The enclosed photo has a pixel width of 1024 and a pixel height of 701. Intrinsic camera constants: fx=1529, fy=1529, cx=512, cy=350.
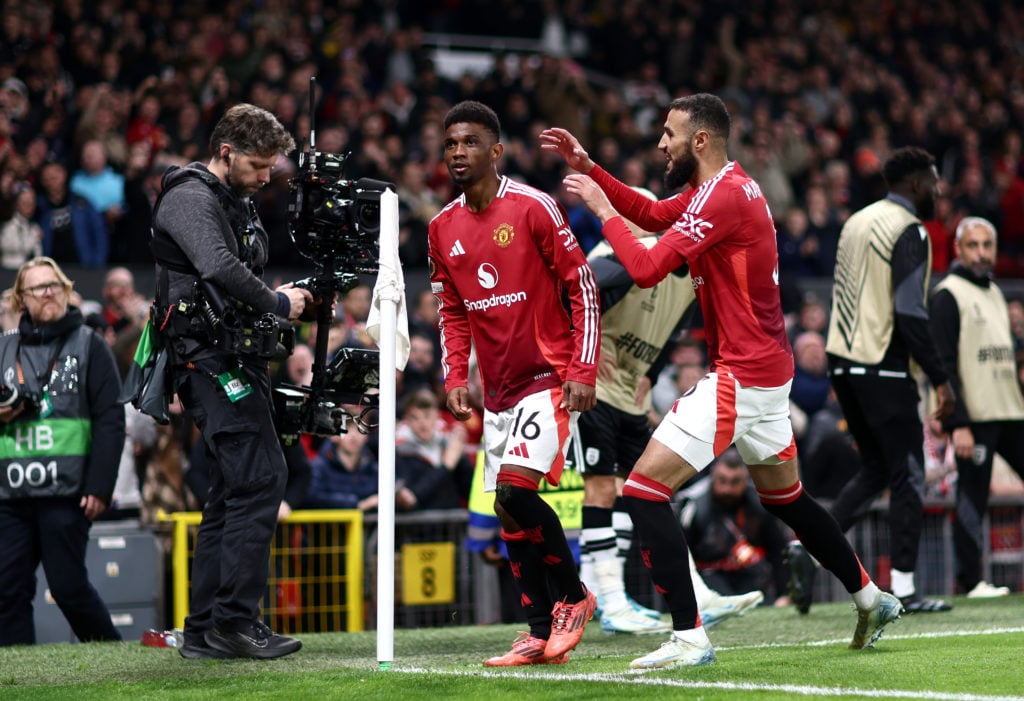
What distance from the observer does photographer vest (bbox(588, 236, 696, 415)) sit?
8.39 m

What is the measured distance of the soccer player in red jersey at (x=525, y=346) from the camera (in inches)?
245

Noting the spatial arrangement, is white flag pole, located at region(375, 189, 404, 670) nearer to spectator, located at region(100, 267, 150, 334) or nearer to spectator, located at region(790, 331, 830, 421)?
spectator, located at region(100, 267, 150, 334)

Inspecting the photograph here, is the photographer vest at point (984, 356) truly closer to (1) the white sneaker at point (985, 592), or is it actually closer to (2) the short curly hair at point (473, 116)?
(1) the white sneaker at point (985, 592)

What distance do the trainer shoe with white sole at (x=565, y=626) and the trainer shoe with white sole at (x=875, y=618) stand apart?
1.21 meters

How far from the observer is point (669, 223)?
649cm

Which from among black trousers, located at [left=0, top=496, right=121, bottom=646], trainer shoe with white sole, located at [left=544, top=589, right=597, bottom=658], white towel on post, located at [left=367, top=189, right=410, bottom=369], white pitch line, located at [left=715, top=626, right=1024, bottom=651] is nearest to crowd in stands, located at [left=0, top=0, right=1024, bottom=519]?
white towel on post, located at [left=367, top=189, right=410, bottom=369]

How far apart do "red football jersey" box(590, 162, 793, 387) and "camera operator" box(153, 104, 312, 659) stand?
5.76ft

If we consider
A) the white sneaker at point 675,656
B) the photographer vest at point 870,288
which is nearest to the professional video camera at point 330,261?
the white sneaker at point 675,656

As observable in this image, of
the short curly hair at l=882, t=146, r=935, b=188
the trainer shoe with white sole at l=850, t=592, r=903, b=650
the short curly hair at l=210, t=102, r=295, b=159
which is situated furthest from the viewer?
the short curly hair at l=882, t=146, r=935, b=188

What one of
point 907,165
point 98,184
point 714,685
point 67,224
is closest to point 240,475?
point 714,685

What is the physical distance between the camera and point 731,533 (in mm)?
10797

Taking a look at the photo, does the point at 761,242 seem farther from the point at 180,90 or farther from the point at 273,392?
the point at 180,90

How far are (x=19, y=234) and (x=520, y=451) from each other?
739 centimetres

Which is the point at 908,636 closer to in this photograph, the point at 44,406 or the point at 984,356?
the point at 984,356
